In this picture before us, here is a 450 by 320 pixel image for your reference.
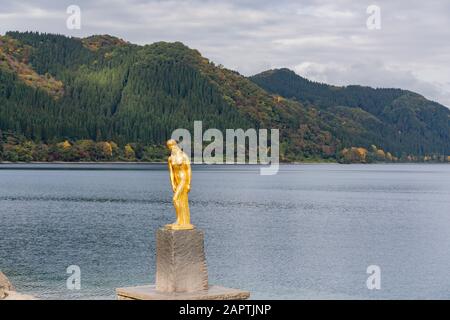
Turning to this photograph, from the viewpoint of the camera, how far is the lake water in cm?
6253

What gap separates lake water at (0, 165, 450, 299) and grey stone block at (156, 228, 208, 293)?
29084 millimetres

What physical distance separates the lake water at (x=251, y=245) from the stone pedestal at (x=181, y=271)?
2900 centimetres

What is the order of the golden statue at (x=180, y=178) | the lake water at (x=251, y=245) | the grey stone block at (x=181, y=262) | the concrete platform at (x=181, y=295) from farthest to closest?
the lake water at (x=251, y=245), the golden statue at (x=180, y=178), the grey stone block at (x=181, y=262), the concrete platform at (x=181, y=295)

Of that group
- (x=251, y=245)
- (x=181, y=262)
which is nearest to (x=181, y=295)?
(x=181, y=262)

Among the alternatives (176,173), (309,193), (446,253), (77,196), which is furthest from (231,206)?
(176,173)

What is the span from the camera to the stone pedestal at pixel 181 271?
27.9m

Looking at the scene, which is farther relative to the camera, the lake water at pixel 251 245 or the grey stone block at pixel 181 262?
the lake water at pixel 251 245

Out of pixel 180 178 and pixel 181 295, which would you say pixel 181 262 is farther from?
pixel 180 178

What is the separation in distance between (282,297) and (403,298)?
378 inches

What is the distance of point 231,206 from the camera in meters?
149

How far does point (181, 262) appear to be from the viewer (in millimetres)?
28109

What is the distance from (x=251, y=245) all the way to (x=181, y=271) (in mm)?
59568

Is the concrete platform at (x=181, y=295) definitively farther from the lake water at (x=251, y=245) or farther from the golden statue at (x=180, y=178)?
the lake water at (x=251, y=245)

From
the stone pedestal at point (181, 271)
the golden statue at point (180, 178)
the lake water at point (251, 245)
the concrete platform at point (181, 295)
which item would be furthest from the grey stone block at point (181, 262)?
the lake water at point (251, 245)
